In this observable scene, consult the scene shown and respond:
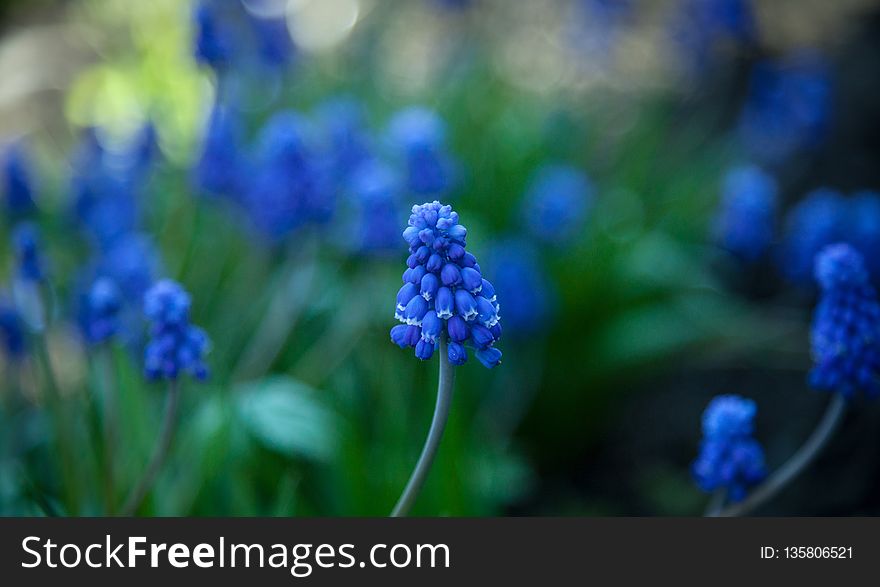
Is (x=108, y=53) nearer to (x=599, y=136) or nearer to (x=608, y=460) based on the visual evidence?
(x=599, y=136)

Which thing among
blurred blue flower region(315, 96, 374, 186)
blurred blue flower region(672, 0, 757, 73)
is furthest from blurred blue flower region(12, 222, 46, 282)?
blurred blue flower region(672, 0, 757, 73)

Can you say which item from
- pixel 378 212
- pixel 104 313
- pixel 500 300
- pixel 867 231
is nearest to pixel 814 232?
pixel 867 231

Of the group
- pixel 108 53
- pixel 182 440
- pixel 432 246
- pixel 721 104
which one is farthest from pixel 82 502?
pixel 108 53

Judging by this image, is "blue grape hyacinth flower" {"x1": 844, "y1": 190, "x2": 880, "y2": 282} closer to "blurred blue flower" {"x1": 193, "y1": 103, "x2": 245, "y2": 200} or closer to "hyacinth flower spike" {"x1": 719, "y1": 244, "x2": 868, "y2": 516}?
"hyacinth flower spike" {"x1": 719, "y1": 244, "x2": 868, "y2": 516}

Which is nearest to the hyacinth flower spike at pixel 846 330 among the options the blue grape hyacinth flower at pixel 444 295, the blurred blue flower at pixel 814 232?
the blue grape hyacinth flower at pixel 444 295

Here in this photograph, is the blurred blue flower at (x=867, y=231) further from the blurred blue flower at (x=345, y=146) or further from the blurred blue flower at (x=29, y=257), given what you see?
the blurred blue flower at (x=29, y=257)

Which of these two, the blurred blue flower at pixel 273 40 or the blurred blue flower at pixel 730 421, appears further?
the blurred blue flower at pixel 273 40
